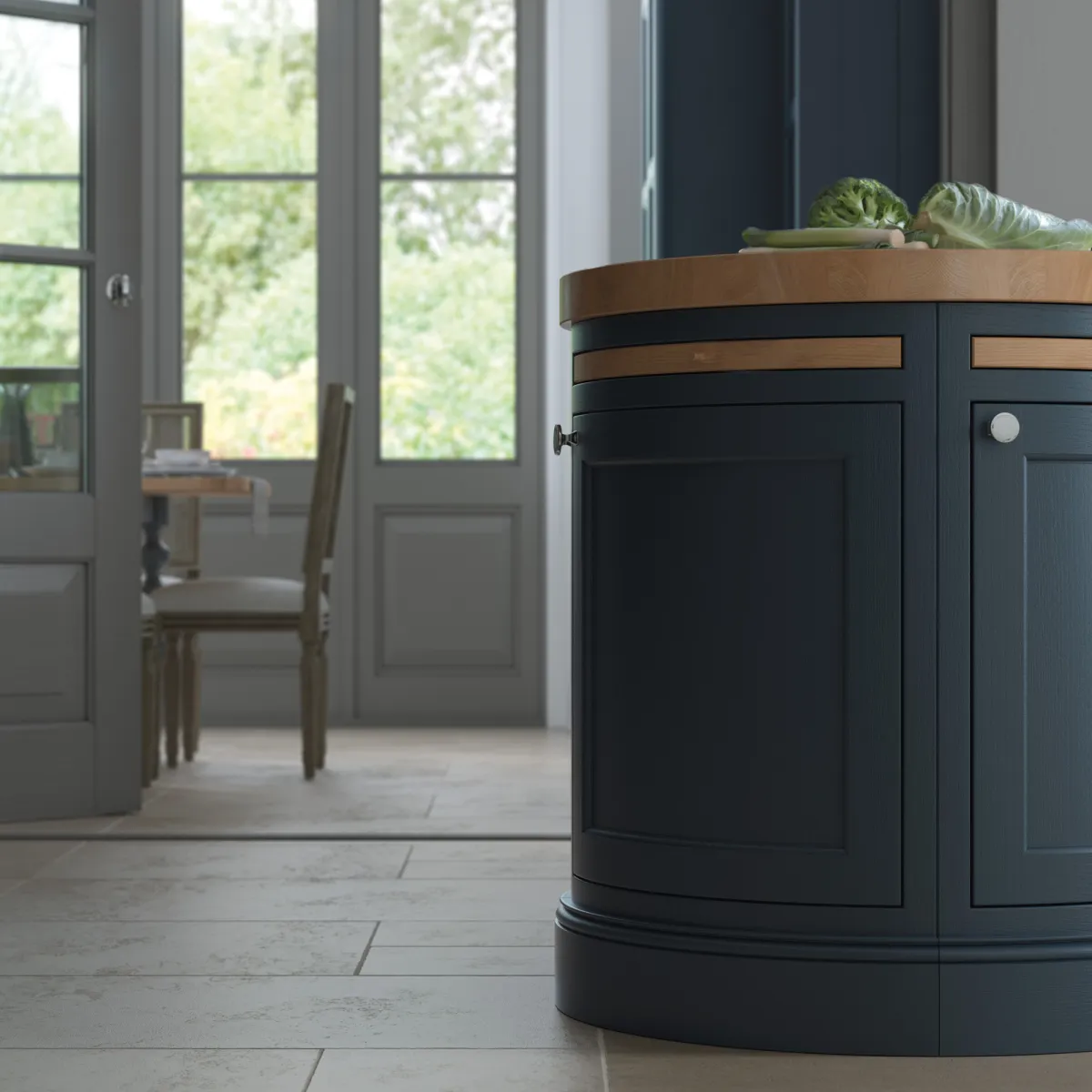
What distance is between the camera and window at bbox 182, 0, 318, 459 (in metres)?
6.16

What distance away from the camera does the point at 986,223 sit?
193 cm

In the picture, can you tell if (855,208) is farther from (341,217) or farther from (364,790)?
(341,217)

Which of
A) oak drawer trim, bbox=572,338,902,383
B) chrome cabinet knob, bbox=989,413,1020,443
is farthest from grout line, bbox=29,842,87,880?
chrome cabinet knob, bbox=989,413,1020,443

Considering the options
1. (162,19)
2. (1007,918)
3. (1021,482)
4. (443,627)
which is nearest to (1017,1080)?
(1007,918)

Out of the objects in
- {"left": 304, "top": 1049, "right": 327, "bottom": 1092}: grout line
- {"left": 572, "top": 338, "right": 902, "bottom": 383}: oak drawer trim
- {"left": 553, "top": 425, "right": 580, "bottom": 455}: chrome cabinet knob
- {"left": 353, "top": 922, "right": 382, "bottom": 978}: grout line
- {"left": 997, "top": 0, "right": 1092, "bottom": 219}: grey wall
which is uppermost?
{"left": 997, "top": 0, "right": 1092, "bottom": 219}: grey wall

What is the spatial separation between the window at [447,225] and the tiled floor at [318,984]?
2.73 m

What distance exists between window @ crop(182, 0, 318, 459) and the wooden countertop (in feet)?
14.4

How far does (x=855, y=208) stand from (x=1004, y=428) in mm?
343

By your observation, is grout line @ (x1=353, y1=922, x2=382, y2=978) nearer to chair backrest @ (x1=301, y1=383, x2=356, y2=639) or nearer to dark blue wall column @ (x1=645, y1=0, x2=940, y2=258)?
dark blue wall column @ (x1=645, y1=0, x2=940, y2=258)

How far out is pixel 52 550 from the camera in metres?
3.76

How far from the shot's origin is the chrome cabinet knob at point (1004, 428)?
6.08 ft

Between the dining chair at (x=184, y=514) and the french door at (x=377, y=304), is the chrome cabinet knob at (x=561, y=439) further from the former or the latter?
the french door at (x=377, y=304)

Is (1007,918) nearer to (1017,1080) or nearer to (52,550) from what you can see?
(1017,1080)

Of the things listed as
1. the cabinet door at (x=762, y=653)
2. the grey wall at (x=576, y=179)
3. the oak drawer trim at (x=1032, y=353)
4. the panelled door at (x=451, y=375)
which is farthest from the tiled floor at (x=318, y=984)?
the panelled door at (x=451, y=375)
